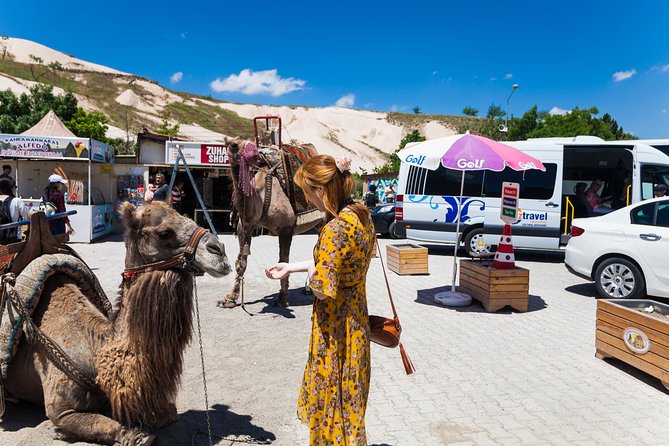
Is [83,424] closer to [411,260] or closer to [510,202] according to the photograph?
[510,202]

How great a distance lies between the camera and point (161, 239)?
276cm

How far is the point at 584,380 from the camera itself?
468cm

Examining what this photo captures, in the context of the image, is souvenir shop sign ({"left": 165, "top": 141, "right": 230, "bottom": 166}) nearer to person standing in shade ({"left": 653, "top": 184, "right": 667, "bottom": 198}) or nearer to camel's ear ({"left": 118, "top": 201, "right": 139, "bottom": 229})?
person standing in shade ({"left": 653, "top": 184, "right": 667, "bottom": 198})

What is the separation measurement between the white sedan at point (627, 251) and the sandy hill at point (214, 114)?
5354 cm

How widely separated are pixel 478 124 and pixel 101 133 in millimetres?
70976

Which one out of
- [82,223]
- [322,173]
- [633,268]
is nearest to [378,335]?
[322,173]

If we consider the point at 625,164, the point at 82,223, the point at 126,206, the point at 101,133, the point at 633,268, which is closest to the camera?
the point at 126,206

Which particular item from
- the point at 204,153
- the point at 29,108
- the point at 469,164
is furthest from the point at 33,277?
the point at 29,108

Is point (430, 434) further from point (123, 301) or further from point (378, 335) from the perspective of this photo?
point (123, 301)

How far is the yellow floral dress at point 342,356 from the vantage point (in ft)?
8.16

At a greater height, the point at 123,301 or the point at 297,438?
the point at 123,301

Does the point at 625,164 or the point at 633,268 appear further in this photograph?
the point at 625,164

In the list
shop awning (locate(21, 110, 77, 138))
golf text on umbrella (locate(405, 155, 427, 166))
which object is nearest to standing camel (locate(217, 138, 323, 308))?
golf text on umbrella (locate(405, 155, 427, 166))

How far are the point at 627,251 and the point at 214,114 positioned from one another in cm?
7658
